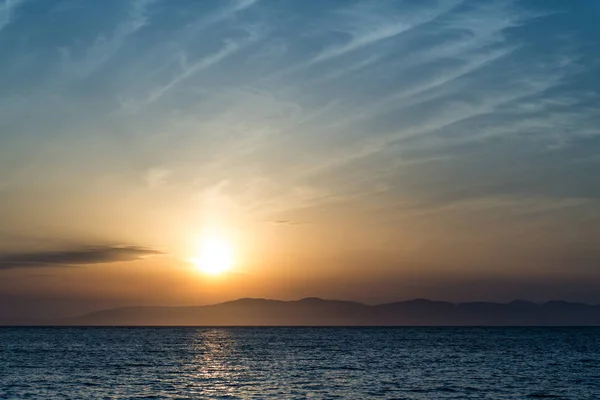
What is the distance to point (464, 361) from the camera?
11694cm

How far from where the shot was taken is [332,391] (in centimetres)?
7125

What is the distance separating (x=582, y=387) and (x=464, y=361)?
124 ft

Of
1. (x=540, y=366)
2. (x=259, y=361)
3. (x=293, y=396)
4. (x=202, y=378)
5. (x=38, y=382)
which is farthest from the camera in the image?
(x=259, y=361)

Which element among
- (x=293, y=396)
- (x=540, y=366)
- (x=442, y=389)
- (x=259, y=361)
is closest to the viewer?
(x=293, y=396)

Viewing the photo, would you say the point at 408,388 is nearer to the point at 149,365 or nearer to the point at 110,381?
the point at 110,381

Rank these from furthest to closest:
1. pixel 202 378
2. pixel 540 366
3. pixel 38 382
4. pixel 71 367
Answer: pixel 540 366 < pixel 71 367 < pixel 202 378 < pixel 38 382

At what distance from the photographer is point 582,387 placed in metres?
79.8

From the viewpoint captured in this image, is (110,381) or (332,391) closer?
(332,391)

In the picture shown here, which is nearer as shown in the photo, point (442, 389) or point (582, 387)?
point (442, 389)

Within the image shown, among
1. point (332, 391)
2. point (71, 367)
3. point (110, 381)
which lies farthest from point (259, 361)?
point (332, 391)

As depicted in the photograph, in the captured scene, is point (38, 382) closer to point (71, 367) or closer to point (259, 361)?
point (71, 367)

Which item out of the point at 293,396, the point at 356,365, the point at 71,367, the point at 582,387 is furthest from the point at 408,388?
the point at 71,367

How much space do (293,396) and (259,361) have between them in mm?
50351

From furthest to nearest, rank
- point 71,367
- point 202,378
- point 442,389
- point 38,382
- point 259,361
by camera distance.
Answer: point 259,361, point 71,367, point 202,378, point 38,382, point 442,389
